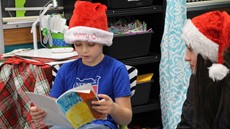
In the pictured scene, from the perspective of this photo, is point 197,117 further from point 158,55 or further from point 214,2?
point 214,2

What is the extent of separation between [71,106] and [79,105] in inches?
1.2

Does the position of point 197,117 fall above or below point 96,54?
below

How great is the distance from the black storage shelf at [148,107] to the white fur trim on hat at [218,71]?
137cm

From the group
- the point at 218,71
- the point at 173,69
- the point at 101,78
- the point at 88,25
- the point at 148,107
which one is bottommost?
the point at 148,107

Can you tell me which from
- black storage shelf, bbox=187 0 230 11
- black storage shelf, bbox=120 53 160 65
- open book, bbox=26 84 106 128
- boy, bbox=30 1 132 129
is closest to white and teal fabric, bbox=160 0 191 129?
black storage shelf, bbox=120 53 160 65

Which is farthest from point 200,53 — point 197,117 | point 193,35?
point 197,117

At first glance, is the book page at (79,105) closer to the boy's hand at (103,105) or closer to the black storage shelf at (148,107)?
the boy's hand at (103,105)

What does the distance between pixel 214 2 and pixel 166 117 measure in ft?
3.23

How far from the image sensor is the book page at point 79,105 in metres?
1.47

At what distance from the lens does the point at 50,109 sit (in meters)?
1.60

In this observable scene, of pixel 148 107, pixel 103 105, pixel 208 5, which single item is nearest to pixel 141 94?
pixel 148 107

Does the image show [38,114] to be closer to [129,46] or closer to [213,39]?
[213,39]

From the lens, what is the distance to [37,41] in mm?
2576

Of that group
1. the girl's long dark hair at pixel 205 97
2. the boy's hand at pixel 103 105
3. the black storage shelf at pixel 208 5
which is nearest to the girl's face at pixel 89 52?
the boy's hand at pixel 103 105
